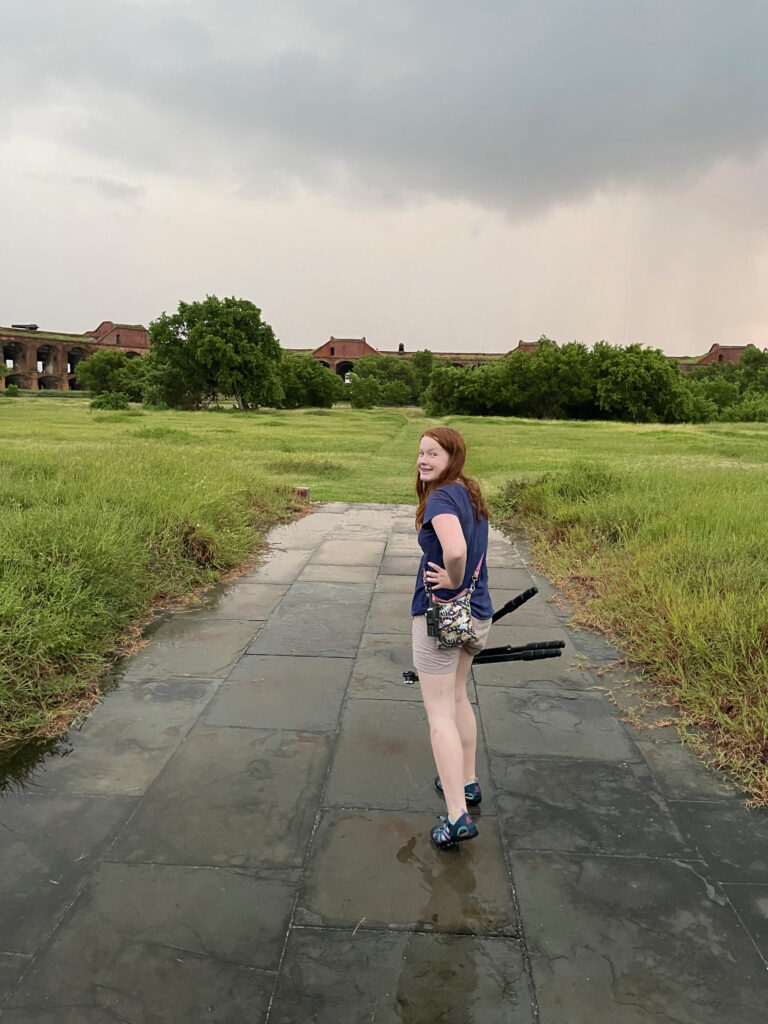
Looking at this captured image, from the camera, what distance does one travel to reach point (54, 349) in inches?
A: 3310

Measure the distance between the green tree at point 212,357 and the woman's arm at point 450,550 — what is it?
44.0 metres

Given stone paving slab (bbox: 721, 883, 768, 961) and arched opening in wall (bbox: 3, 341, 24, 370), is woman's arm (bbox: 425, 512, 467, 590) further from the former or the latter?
arched opening in wall (bbox: 3, 341, 24, 370)

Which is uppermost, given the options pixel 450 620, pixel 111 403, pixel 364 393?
pixel 364 393

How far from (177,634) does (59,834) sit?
83.3 inches

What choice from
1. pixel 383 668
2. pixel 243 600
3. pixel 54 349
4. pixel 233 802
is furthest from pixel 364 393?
pixel 233 802

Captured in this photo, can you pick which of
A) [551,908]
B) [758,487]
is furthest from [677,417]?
[551,908]

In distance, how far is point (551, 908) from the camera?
2.03 m

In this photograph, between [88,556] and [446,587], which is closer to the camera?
[446,587]

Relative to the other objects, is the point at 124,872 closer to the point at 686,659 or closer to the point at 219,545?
the point at 686,659

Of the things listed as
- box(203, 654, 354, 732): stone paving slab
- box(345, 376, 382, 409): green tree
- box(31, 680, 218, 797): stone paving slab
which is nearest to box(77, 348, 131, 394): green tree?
box(345, 376, 382, 409): green tree

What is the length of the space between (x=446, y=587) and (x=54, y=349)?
94.2 m

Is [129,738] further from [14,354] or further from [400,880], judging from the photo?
[14,354]

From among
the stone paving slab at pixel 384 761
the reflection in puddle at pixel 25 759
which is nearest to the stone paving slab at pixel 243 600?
the stone paving slab at pixel 384 761

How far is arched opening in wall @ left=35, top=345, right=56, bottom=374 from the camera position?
84.0 m
